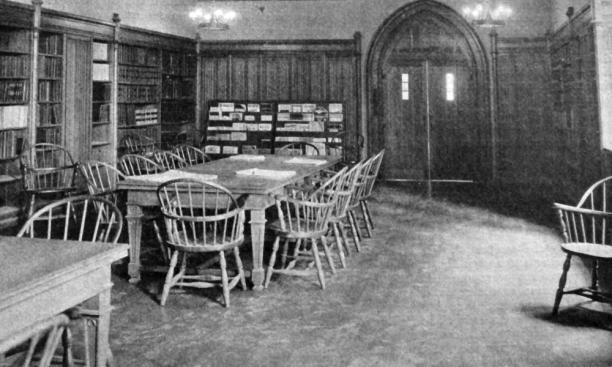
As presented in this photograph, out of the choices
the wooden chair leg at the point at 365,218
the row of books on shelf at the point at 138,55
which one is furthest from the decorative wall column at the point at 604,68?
the row of books on shelf at the point at 138,55

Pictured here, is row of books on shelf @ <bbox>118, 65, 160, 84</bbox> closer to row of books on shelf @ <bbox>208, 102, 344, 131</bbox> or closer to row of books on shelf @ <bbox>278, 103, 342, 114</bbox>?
row of books on shelf @ <bbox>208, 102, 344, 131</bbox>

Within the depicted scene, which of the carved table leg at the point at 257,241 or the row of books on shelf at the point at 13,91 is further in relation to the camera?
the row of books on shelf at the point at 13,91

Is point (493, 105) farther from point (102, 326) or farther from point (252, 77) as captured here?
point (102, 326)

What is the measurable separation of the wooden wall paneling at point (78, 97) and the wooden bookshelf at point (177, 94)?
1970 mm

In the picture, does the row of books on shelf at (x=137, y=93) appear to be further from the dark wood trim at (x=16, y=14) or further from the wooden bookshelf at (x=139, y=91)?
the dark wood trim at (x=16, y=14)

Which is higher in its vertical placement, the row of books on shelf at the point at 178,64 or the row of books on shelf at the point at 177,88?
the row of books on shelf at the point at 178,64

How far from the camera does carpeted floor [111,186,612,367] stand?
9.36 feet

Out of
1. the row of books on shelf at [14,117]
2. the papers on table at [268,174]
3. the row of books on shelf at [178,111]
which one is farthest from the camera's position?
the row of books on shelf at [178,111]

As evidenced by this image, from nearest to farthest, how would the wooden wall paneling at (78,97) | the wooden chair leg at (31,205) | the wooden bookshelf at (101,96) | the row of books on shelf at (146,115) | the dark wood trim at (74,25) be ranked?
the wooden chair leg at (31,205)
the dark wood trim at (74,25)
the wooden wall paneling at (78,97)
the wooden bookshelf at (101,96)
the row of books on shelf at (146,115)

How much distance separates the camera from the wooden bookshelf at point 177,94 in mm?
9586

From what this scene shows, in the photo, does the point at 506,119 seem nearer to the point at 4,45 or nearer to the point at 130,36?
the point at 130,36

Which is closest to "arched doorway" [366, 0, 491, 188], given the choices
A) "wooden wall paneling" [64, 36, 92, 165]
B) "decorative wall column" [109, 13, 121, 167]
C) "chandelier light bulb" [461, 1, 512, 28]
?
"chandelier light bulb" [461, 1, 512, 28]

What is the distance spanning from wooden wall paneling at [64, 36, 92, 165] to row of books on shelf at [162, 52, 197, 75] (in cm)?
208

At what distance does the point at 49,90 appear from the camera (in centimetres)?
703
